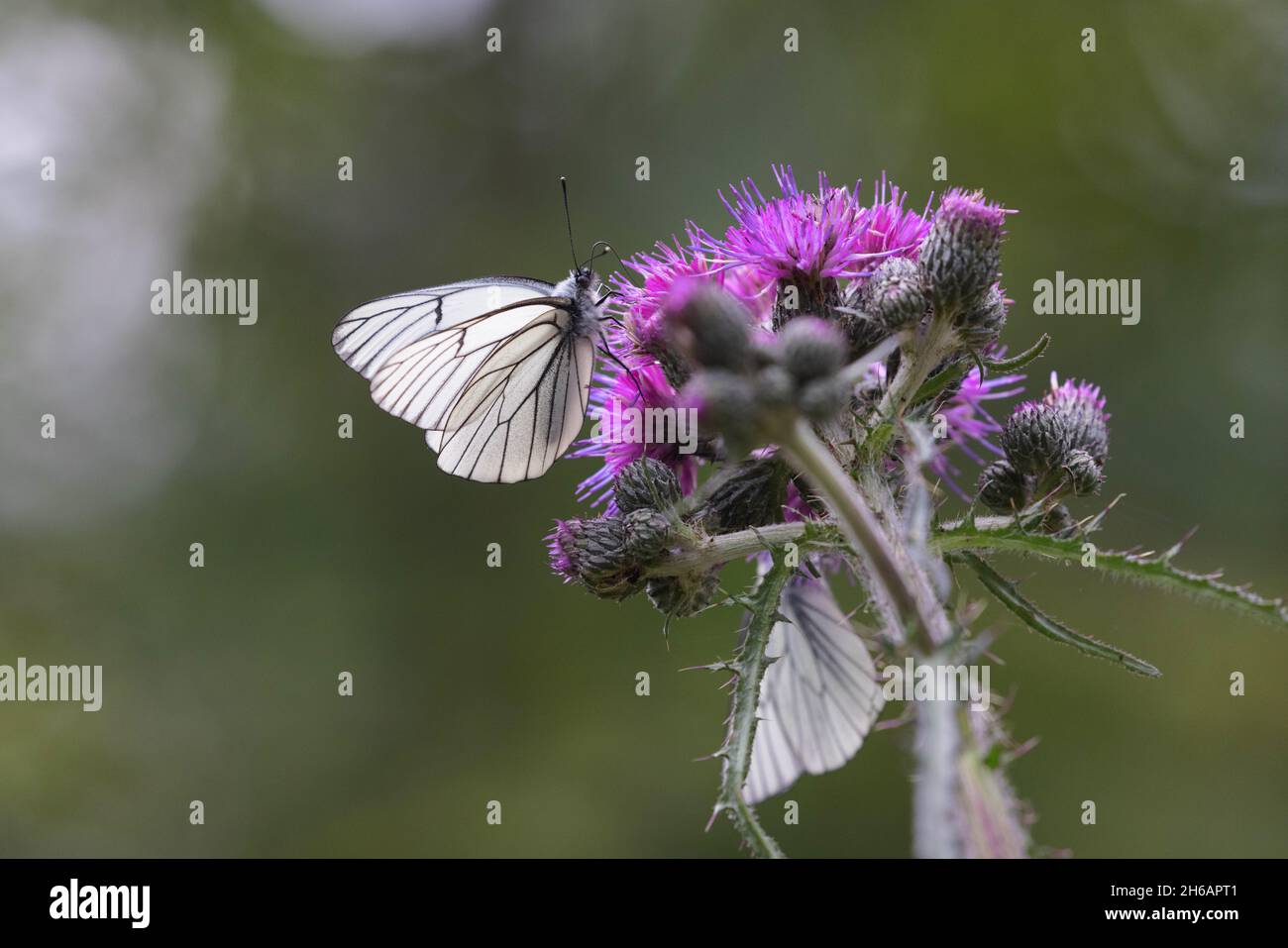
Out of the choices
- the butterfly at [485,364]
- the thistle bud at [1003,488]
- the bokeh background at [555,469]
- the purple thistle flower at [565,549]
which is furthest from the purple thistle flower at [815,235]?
the bokeh background at [555,469]

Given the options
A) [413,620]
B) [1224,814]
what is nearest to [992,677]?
[1224,814]

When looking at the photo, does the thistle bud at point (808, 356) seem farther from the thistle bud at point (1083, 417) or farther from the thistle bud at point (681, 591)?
the thistle bud at point (1083, 417)

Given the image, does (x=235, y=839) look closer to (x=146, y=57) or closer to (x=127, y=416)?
(x=127, y=416)

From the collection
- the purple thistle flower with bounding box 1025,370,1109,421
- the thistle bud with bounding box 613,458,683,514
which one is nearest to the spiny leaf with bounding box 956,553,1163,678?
the purple thistle flower with bounding box 1025,370,1109,421

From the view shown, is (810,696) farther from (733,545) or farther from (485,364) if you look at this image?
(485,364)

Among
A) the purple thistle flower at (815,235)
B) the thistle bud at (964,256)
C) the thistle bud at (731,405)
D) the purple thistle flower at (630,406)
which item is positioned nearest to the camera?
the thistle bud at (731,405)

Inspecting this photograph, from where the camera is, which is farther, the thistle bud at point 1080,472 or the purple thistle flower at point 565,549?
the purple thistle flower at point 565,549
